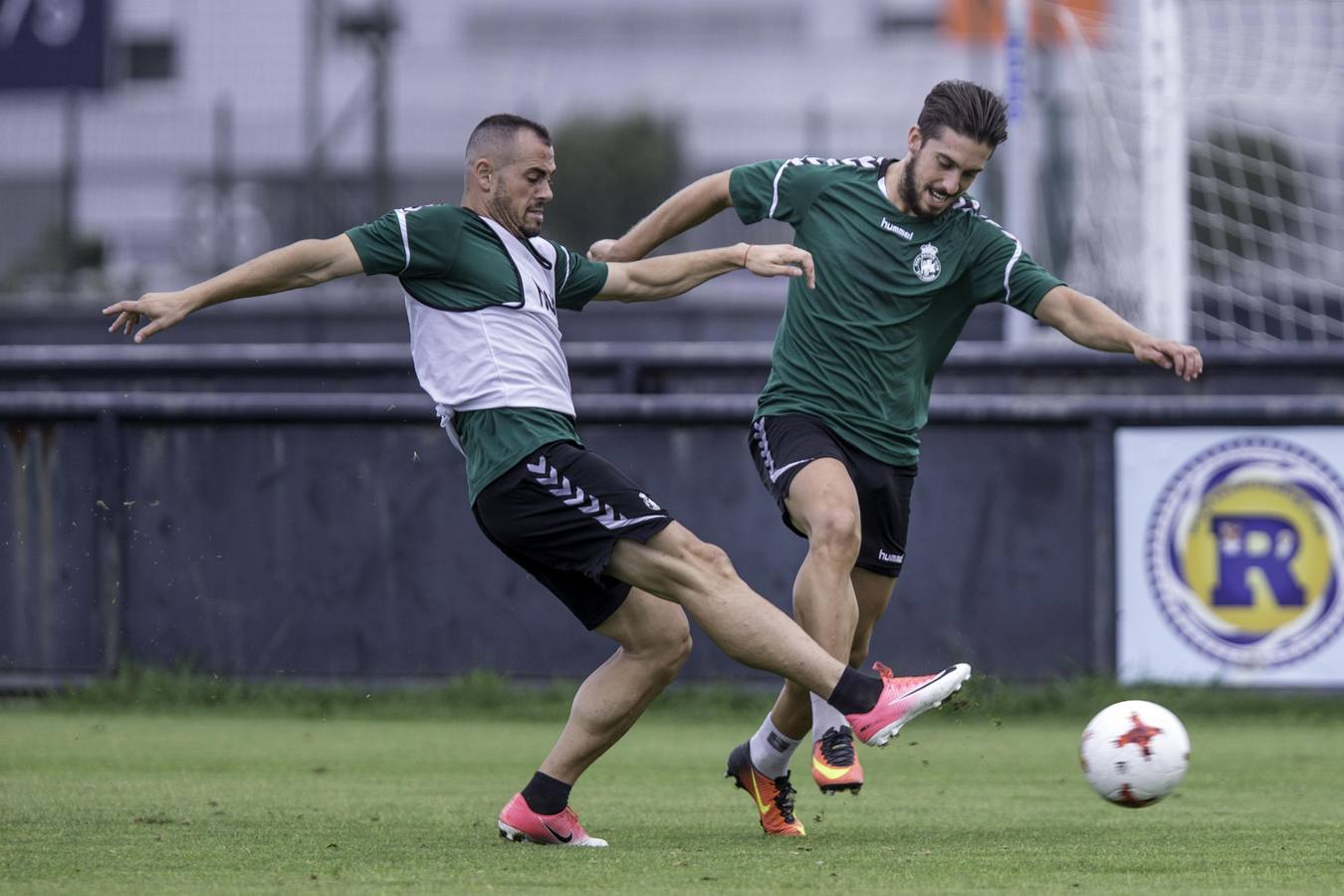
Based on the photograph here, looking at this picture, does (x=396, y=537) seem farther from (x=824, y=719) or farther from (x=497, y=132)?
(x=824, y=719)

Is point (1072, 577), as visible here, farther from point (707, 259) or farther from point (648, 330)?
point (648, 330)

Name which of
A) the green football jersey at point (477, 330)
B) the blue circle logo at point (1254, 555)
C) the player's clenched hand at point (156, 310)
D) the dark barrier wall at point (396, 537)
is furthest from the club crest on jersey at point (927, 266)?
the blue circle logo at point (1254, 555)

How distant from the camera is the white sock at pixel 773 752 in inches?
260

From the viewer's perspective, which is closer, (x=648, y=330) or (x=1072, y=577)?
(x=1072, y=577)

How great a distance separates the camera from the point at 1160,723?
20.1 ft

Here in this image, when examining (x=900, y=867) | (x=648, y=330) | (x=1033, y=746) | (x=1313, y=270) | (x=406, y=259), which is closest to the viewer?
(x=900, y=867)

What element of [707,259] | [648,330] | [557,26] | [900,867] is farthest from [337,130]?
[557,26]

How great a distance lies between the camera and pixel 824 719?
240 inches

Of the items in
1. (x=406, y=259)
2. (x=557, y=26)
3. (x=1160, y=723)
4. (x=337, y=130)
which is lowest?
(x=1160, y=723)

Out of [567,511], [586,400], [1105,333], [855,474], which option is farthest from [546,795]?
[586,400]

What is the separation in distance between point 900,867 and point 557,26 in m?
52.2

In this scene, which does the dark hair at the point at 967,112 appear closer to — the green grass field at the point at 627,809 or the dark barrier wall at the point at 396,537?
the green grass field at the point at 627,809

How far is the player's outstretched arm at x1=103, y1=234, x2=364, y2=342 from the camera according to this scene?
5812 mm

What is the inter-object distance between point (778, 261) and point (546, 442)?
914mm
